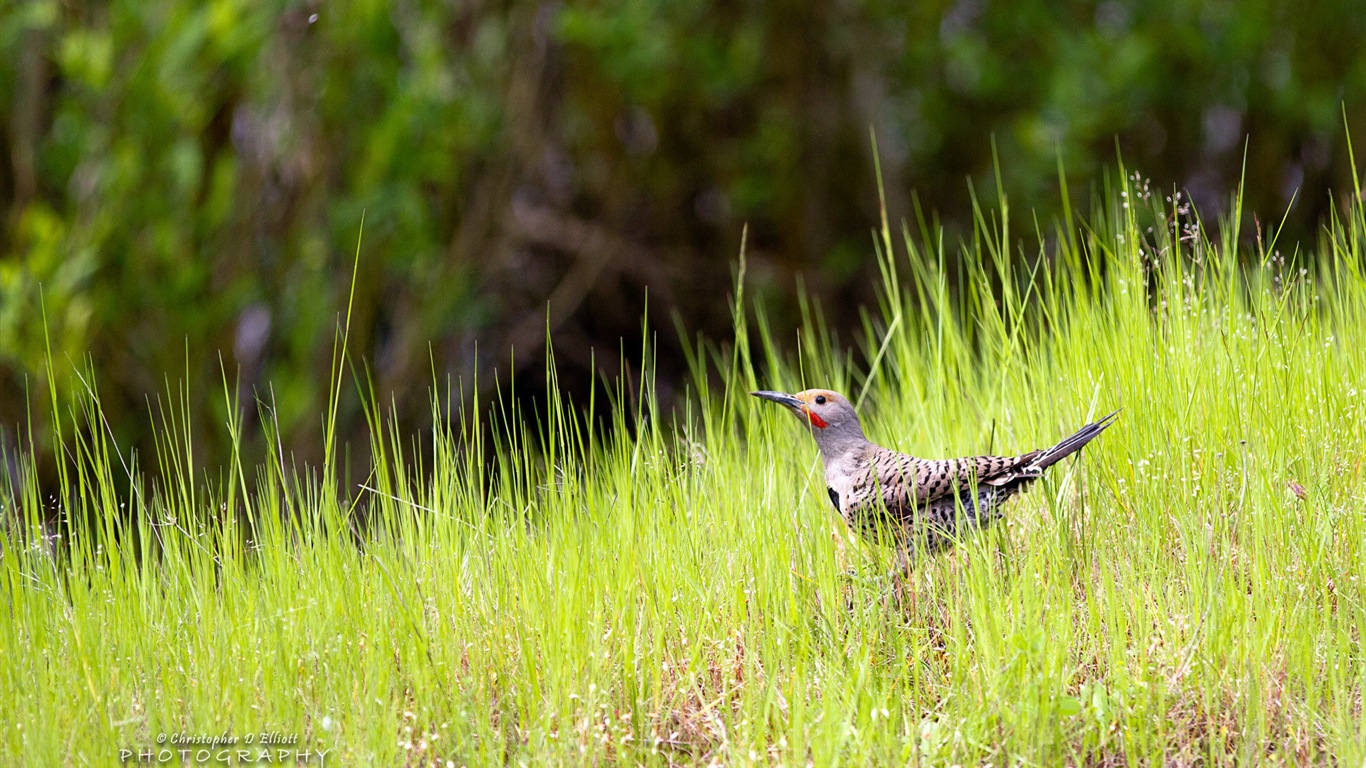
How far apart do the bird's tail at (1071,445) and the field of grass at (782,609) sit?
13 cm

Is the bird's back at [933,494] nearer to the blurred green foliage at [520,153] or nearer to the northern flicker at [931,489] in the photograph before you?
the northern flicker at [931,489]

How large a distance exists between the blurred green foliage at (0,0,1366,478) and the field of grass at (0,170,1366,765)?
0.77 metres

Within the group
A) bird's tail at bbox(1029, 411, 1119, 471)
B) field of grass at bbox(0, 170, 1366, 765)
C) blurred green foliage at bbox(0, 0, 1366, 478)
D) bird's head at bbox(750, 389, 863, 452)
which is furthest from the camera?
blurred green foliage at bbox(0, 0, 1366, 478)

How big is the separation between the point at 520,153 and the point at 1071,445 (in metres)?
4.84

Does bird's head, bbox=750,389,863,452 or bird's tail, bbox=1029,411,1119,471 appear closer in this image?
bird's tail, bbox=1029,411,1119,471

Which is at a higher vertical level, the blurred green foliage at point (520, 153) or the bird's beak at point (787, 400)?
the blurred green foliage at point (520, 153)

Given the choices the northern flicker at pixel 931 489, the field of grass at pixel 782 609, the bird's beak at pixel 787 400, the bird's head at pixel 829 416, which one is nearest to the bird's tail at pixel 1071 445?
the northern flicker at pixel 931 489

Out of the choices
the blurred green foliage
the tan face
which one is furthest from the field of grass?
the blurred green foliage

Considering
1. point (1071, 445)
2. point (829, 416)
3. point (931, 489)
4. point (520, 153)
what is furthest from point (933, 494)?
point (520, 153)

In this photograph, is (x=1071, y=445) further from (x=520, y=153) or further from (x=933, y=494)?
(x=520, y=153)

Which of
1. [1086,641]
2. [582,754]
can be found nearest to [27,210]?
[582,754]

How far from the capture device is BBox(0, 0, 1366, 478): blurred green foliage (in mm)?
5477

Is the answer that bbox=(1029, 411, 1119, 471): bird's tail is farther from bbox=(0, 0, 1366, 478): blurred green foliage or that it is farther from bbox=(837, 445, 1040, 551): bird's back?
bbox=(0, 0, 1366, 478): blurred green foliage

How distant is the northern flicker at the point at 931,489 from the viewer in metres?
3.15
